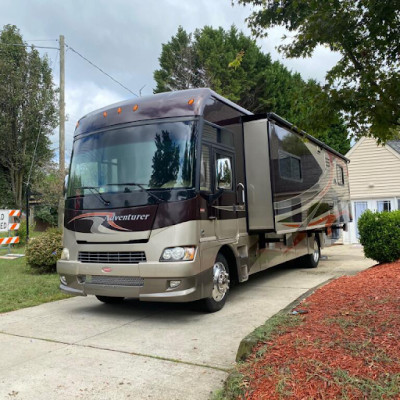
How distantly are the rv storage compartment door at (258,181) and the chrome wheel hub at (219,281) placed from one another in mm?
1164

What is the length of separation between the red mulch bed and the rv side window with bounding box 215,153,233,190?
231 centimetres

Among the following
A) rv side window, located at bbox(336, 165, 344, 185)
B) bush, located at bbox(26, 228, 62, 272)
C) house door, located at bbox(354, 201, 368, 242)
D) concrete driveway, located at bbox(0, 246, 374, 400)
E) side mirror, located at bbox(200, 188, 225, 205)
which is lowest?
concrete driveway, located at bbox(0, 246, 374, 400)

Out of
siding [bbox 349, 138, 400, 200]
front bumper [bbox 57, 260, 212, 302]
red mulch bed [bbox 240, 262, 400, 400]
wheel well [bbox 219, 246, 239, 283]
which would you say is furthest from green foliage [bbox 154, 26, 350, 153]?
red mulch bed [bbox 240, 262, 400, 400]

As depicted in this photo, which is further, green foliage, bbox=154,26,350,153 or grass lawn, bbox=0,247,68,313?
green foliage, bbox=154,26,350,153

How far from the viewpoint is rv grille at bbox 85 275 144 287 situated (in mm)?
5297

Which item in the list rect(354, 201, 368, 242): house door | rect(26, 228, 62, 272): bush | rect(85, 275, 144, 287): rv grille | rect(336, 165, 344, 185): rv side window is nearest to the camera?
rect(85, 275, 144, 287): rv grille

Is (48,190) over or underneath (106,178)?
over

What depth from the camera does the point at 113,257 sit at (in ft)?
18.0

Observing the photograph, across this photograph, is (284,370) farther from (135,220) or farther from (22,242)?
(22,242)

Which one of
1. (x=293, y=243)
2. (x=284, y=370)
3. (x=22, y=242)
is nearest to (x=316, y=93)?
(x=284, y=370)

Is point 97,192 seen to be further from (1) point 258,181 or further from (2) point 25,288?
(2) point 25,288

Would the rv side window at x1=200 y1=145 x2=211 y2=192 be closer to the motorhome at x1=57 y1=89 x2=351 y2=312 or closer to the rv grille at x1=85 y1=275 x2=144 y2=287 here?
the motorhome at x1=57 y1=89 x2=351 y2=312

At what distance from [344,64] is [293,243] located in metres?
5.16

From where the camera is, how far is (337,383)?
2697mm
